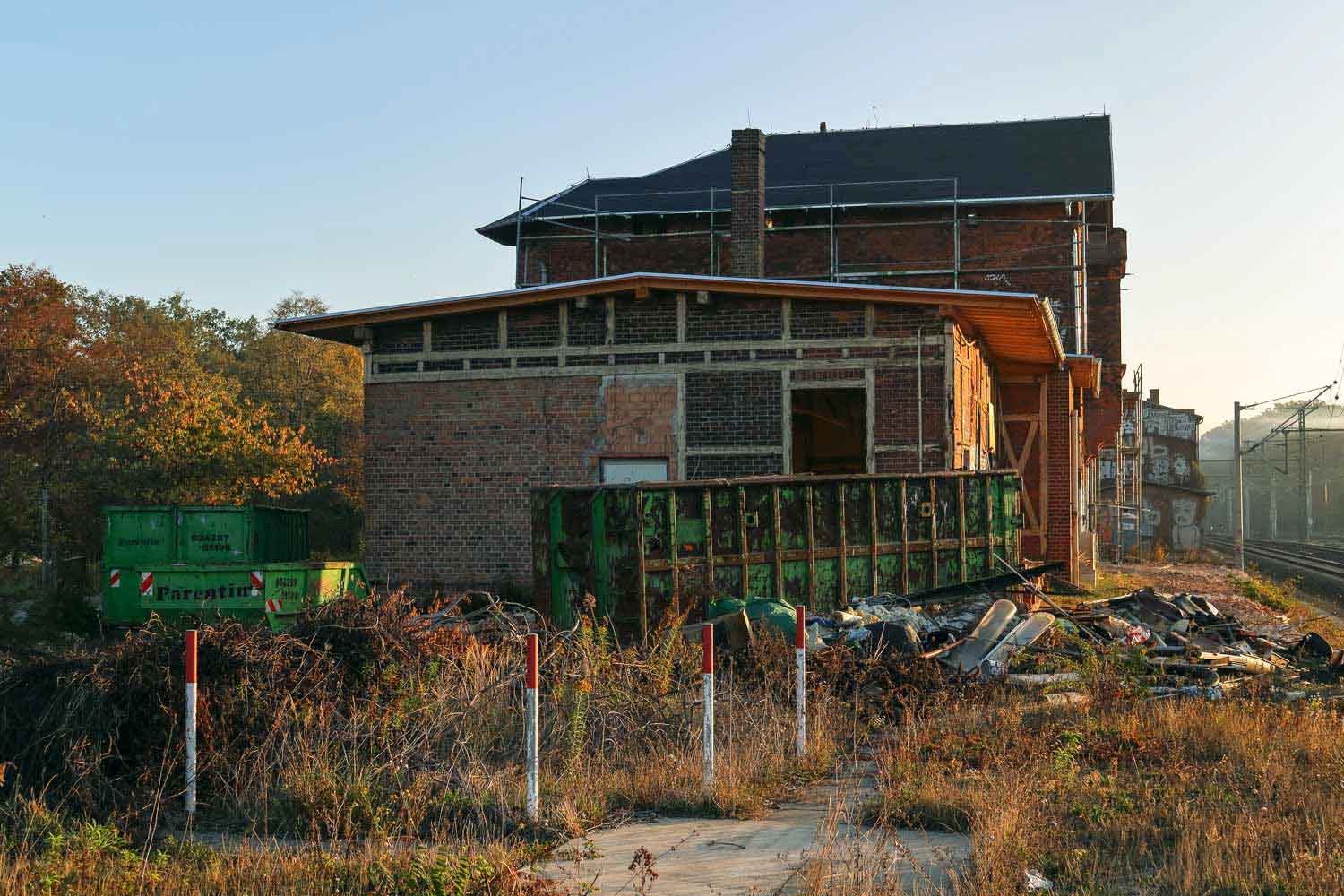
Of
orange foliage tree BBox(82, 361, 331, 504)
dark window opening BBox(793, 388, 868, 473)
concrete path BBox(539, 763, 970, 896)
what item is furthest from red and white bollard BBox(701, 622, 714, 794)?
orange foliage tree BBox(82, 361, 331, 504)

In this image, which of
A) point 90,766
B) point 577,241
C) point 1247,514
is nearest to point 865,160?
point 577,241

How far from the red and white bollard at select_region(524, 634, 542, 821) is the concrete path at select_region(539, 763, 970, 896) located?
1.08ft

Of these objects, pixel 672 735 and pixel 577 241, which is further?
pixel 577 241

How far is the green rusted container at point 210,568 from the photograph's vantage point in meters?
A: 16.0

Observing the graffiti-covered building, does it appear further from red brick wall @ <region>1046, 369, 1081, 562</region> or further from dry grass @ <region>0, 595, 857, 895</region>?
dry grass @ <region>0, 595, 857, 895</region>

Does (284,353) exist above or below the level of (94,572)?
above

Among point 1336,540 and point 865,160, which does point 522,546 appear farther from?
point 1336,540

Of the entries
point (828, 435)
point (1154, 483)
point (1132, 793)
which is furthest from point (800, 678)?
point (1154, 483)

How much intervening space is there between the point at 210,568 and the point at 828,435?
13.6 m

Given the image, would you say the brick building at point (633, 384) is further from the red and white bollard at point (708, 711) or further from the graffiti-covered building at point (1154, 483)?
the graffiti-covered building at point (1154, 483)

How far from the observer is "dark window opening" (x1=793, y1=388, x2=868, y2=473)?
2462cm

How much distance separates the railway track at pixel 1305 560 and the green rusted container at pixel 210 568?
27.0 metres

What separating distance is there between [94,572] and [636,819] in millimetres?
22667

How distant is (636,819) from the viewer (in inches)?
291
